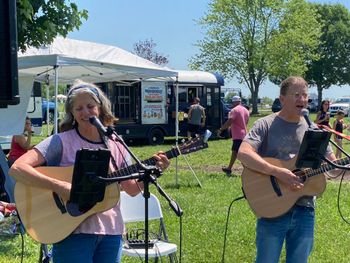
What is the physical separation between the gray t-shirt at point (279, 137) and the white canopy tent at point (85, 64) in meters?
4.11

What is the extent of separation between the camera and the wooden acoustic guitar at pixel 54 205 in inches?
125

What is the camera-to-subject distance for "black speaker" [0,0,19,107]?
9.39 feet

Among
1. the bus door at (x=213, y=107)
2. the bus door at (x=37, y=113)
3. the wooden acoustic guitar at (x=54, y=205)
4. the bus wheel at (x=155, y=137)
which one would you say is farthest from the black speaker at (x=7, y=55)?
the bus door at (x=213, y=107)

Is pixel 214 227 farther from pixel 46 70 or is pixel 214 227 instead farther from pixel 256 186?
pixel 46 70

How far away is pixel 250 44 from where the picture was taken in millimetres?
46062

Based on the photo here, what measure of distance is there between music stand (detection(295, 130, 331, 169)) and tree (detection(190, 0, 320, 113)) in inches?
1663

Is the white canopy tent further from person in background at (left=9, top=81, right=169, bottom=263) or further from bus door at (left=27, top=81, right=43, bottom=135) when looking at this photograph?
bus door at (left=27, top=81, right=43, bottom=135)

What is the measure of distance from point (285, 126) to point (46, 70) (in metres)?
6.61

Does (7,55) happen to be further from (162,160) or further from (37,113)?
(37,113)

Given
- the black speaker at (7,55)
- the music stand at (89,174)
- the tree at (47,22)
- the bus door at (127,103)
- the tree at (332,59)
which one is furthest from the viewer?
the tree at (332,59)

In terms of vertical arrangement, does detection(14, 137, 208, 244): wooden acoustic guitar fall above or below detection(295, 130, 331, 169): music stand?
below

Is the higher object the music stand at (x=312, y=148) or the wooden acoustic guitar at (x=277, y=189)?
the music stand at (x=312, y=148)

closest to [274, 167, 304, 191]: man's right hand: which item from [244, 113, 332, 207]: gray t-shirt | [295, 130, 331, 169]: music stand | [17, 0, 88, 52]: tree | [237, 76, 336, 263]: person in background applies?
[237, 76, 336, 263]: person in background

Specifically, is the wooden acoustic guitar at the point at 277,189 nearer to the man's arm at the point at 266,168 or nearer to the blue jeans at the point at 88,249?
the man's arm at the point at 266,168
